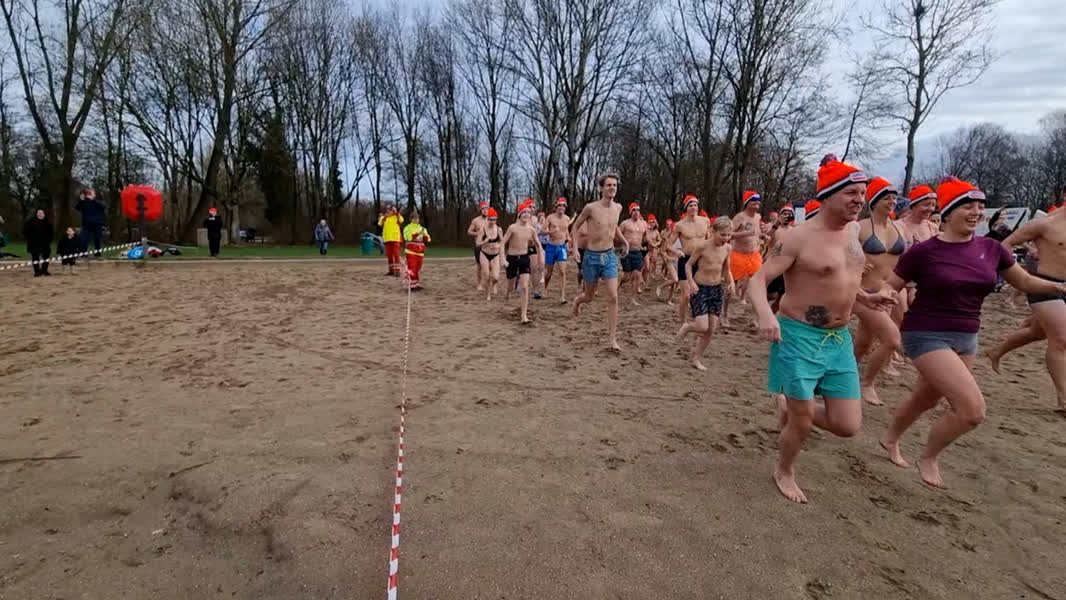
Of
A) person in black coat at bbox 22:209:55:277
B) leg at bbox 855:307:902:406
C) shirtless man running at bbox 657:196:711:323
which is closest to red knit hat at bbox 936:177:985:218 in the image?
leg at bbox 855:307:902:406

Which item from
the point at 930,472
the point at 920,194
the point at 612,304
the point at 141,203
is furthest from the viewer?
the point at 141,203

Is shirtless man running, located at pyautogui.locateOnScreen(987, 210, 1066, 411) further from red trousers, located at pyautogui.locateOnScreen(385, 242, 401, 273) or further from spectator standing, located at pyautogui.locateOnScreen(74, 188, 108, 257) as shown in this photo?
spectator standing, located at pyautogui.locateOnScreen(74, 188, 108, 257)

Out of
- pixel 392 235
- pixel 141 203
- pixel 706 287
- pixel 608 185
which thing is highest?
pixel 141 203

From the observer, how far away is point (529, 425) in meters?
4.13

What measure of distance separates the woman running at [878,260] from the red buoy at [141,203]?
1772 centimetres

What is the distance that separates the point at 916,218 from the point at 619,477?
4508 mm

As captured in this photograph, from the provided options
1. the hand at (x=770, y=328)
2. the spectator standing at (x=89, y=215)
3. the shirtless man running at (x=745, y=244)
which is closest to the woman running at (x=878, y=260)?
the hand at (x=770, y=328)

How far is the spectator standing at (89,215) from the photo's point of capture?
559 inches

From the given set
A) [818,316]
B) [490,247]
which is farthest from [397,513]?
[490,247]

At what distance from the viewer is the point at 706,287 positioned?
239 inches

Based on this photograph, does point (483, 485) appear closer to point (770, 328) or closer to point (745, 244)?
point (770, 328)

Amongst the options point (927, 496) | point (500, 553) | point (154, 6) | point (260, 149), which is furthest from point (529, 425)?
point (260, 149)

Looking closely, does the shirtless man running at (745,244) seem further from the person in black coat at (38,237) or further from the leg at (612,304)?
the person in black coat at (38,237)

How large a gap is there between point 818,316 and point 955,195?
127 cm
